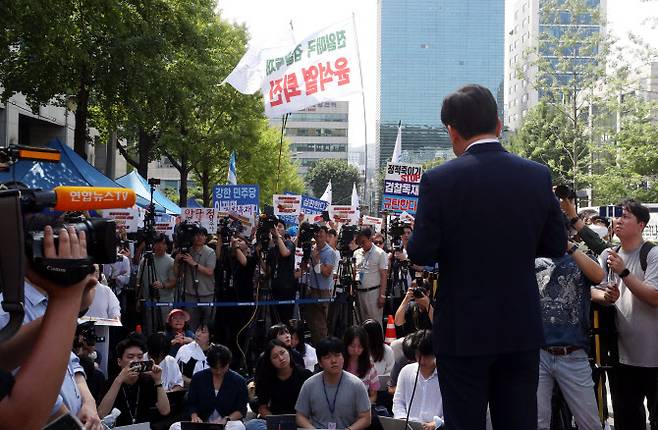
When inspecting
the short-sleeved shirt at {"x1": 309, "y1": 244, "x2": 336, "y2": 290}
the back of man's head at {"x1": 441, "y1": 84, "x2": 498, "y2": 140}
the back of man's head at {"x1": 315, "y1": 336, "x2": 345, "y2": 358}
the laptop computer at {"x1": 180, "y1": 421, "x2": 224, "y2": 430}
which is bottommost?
the laptop computer at {"x1": 180, "y1": 421, "x2": 224, "y2": 430}

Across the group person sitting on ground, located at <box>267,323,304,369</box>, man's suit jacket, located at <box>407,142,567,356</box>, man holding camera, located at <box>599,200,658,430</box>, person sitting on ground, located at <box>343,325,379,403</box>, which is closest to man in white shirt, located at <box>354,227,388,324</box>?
person sitting on ground, located at <box>267,323,304,369</box>

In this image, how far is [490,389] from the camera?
11.6 feet

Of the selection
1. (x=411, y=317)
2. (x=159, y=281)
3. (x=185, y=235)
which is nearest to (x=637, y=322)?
(x=411, y=317)

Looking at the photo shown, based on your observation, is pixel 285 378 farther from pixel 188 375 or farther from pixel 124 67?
pixel 124 67

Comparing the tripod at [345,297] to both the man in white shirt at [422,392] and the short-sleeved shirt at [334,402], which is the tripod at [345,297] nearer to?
the man in white shirt at [422,392]

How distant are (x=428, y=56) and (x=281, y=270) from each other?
176621mm

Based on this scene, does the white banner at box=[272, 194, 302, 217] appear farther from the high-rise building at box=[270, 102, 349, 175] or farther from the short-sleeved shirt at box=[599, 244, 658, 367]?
the high-rise building at box=[270, 102, 349, 175]

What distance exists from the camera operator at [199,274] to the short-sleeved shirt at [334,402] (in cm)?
498

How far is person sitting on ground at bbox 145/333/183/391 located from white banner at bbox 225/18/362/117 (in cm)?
408

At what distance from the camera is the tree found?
105875mm

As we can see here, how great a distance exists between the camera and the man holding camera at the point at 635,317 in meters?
5.93

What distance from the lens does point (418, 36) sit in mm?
182750

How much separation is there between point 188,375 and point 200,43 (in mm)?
14229

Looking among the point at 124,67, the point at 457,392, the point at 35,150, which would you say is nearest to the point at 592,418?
the point at 457,392
